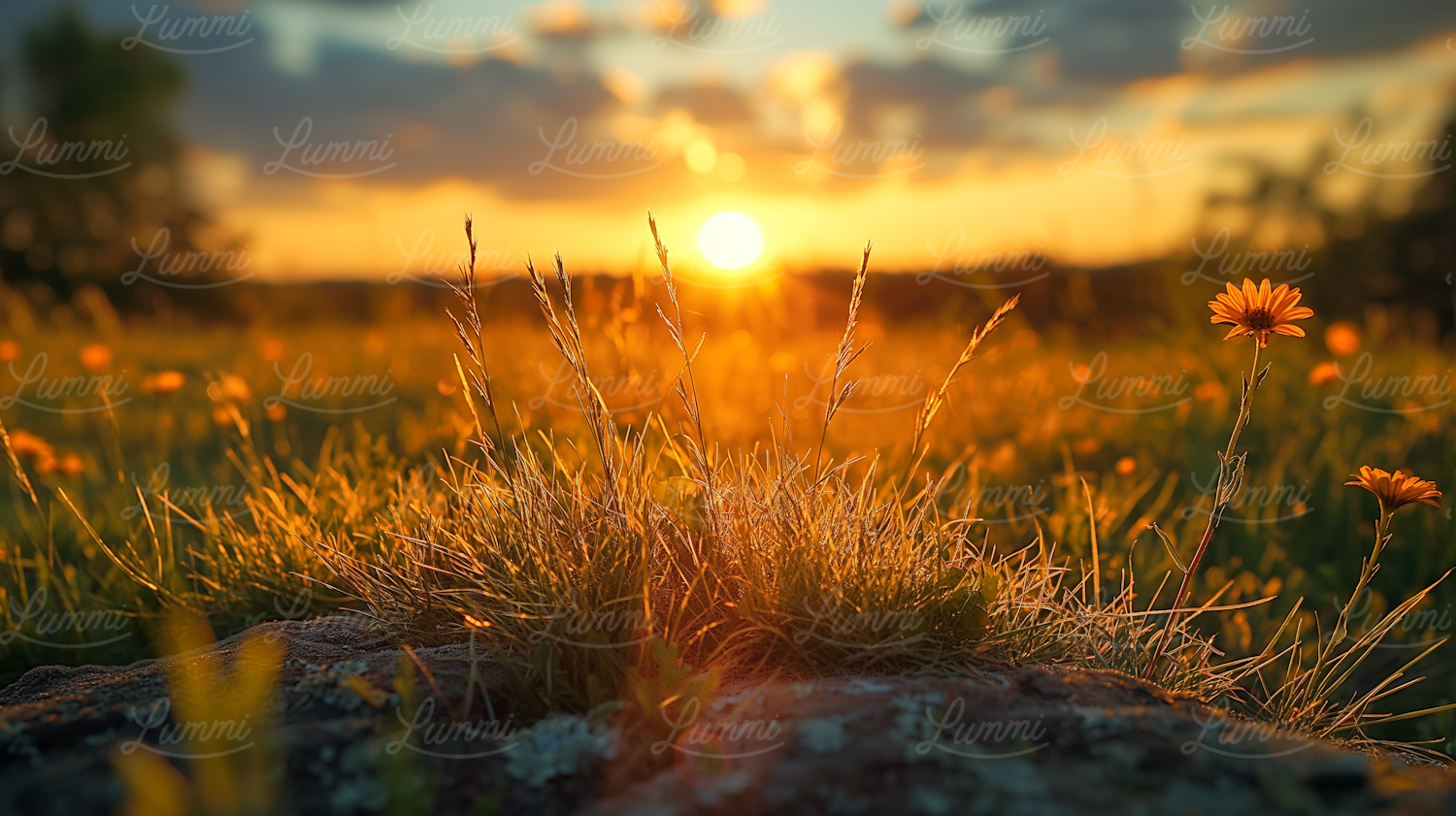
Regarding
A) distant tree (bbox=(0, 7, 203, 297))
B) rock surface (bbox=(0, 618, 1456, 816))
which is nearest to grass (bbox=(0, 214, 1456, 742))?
rock surface (bbox=(0, 618, 1456, 816))

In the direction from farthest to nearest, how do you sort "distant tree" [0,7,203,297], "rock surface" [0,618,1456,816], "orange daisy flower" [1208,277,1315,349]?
"distant tree" [0,7,203,297]
"orange daisy flower" [1208,277,1315,349]
"rock surface" [0,618,1456,816]

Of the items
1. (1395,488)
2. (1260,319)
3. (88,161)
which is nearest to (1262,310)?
(1260,319)

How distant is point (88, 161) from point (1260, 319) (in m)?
33.7

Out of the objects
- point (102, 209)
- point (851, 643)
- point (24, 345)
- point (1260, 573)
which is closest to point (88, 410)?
point (24, 345)

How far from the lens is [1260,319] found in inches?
84.0

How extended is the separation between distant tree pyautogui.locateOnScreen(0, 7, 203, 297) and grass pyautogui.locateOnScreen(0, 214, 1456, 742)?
22.8m

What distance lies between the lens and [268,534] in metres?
3.00

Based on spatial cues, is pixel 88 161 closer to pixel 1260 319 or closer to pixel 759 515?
pixel 759 515

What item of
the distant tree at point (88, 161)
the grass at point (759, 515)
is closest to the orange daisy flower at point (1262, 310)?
the grass at point (759, 515)

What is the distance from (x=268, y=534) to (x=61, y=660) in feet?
2.40

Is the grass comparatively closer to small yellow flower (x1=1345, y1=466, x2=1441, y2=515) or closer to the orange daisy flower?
small yellow flower (x1=1345, y1=466, x2=1441, y2=515)

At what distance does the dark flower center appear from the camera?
2121 mm

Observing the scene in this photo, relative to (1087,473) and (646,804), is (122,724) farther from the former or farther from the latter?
(1087,473)

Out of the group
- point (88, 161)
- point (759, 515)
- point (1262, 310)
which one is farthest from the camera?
point (88, 161)
